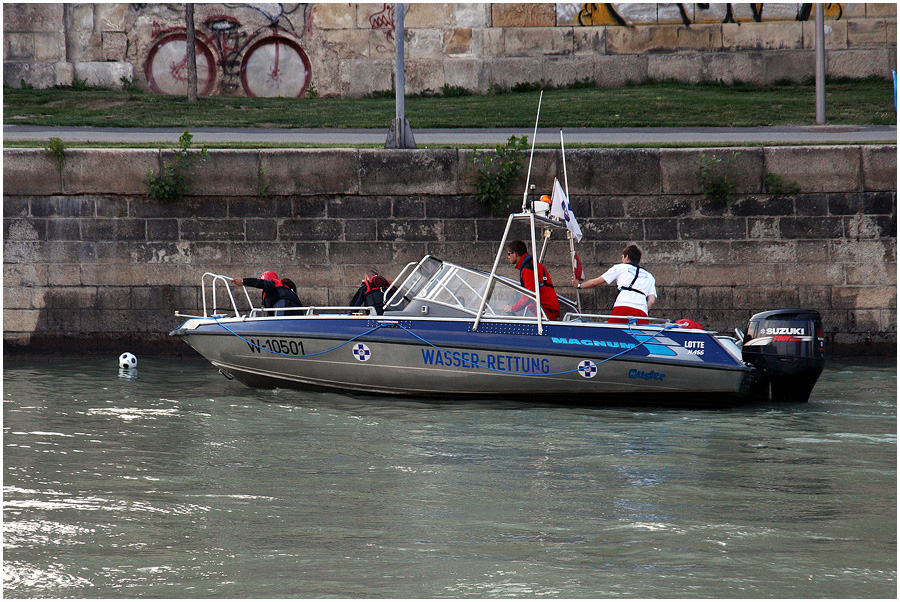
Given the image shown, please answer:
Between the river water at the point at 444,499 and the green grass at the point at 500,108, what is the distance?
8.74 m

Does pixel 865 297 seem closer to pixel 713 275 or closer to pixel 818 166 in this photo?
pixel 818 166

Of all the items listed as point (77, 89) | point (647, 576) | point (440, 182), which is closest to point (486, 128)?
point (440, 182)

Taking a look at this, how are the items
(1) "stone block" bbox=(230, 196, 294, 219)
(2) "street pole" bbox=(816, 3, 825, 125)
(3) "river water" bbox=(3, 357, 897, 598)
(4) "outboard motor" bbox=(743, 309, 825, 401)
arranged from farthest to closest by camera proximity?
(2) "street pole" bbox=(816, 3, 825, 125) → (1) "stone block" bbox=(230, 196, 294, 219) → (4) "outboard motor" bbox=(743, 309, 825, 401) → (3) "river water" bbox=(3, 357, 897, 598)

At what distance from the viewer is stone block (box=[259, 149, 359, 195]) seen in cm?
1083

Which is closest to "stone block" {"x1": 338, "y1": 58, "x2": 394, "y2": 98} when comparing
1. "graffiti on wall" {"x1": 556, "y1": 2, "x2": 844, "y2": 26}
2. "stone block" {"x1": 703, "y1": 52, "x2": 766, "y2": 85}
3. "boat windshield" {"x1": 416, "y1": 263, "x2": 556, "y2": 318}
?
"graffiti on wall" {"x1": 556, "y1": 2, "x2": 844, "y2": 26}

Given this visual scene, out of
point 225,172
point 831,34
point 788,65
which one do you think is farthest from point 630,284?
point 831,34

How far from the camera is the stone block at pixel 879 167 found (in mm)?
10422

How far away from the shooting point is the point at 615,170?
421 inches

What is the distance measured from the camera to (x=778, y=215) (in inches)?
419

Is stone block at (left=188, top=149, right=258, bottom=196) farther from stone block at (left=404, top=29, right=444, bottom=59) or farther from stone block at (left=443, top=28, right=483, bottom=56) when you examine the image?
stone block at (left=443, top=28, right=483, bottom=56)

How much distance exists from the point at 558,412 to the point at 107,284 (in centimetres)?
646

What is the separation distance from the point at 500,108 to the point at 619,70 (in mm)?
3527

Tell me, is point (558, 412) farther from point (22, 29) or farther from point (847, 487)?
point (22, 29)

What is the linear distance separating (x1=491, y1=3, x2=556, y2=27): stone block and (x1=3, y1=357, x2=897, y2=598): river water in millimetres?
12708
